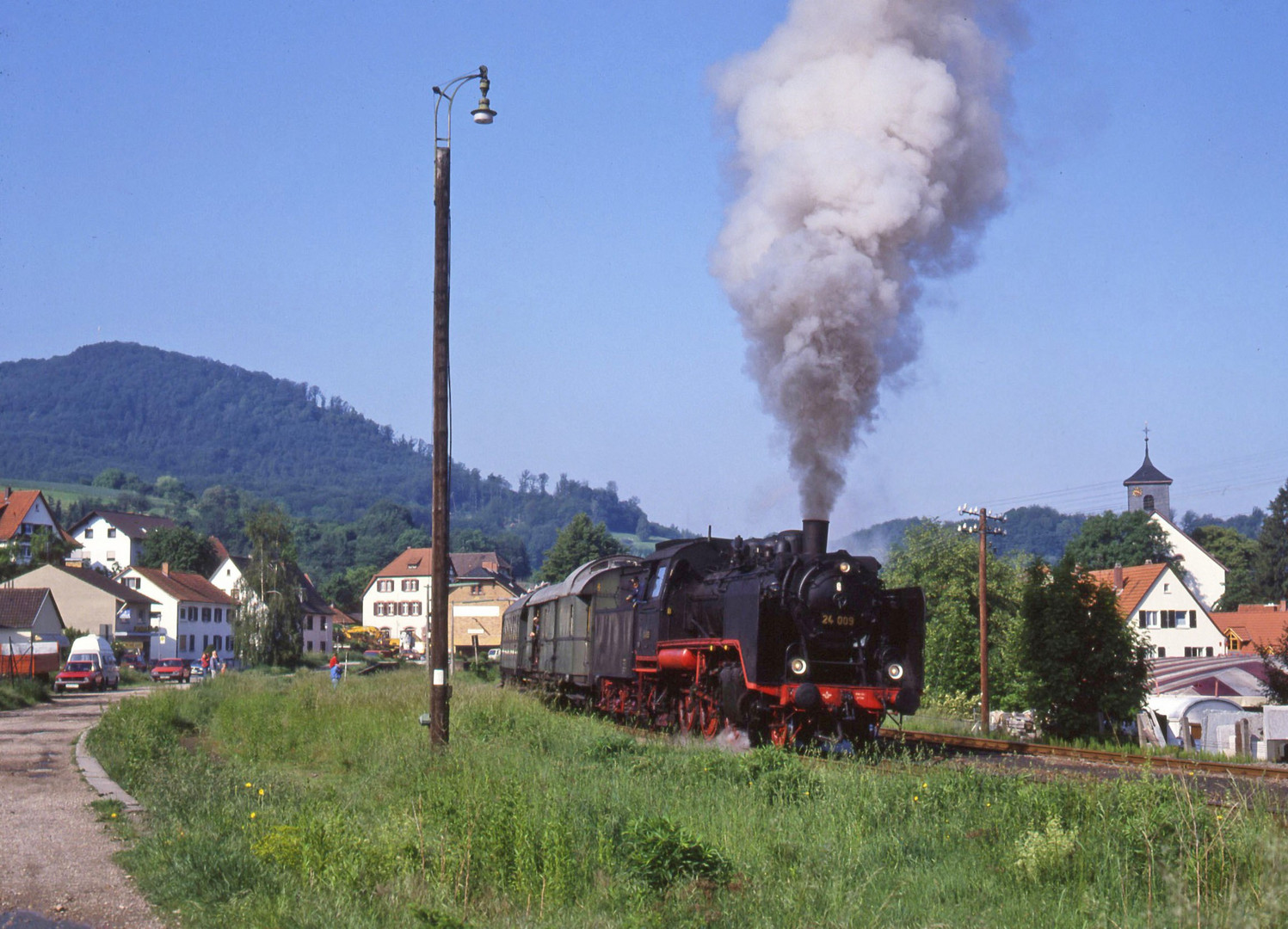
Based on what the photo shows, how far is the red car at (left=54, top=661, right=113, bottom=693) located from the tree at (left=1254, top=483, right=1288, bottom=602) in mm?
85406

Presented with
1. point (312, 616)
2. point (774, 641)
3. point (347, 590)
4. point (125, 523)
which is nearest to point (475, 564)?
point (347, 590)

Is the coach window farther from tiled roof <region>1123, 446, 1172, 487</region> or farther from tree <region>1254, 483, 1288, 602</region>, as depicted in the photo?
tiled roof <region>1123, 446, 1172, 487</region>

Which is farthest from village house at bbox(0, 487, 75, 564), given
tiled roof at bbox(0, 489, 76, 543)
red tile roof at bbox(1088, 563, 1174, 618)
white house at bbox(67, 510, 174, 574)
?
red tile roof at bbox(1088, 563, 1174, 618)

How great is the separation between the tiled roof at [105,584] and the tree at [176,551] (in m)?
46.0

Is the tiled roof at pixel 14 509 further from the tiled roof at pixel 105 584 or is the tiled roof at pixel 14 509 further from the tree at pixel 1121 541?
the tree at pixel 1121 541

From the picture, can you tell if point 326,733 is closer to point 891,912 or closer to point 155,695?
point 155,695

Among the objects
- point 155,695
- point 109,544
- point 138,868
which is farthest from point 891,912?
point 109,544

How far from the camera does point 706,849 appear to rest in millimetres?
7785

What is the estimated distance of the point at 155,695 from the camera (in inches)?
1011

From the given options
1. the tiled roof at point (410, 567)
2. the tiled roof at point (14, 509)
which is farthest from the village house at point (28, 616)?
the tiled roof at point (410, 567)

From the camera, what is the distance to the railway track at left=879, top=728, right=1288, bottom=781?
1429cm

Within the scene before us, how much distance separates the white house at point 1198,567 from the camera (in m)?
101

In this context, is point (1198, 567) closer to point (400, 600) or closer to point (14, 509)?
point (400, 600)

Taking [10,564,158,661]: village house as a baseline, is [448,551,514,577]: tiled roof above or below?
above
